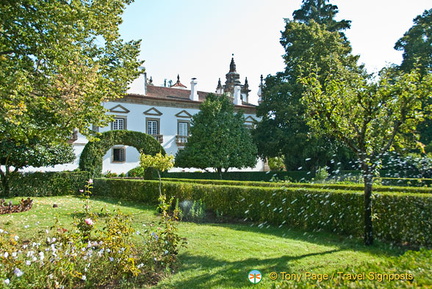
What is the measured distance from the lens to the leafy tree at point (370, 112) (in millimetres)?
6719

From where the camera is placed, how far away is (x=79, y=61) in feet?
30.9

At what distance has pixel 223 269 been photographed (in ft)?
16.8

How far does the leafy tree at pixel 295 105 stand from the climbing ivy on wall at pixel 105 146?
401 inches

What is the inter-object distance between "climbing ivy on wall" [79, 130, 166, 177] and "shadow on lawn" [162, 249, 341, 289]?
15.8 metres

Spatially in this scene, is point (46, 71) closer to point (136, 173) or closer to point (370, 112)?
point (370, 112)

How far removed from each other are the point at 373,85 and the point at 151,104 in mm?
28132

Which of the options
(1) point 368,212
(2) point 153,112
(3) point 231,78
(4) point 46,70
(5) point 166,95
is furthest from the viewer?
(3) point 231,78

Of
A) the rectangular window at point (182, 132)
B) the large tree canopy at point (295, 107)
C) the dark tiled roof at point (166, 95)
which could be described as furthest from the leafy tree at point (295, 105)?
the dark tiled roof at point (166, 95)

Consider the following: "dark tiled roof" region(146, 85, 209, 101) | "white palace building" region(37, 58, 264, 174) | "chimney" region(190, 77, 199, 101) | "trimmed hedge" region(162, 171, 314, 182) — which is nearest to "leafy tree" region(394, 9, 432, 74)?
"trimmed hedge" region(162, 171, 314, 182)

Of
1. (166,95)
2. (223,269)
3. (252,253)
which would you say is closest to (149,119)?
(166,95)

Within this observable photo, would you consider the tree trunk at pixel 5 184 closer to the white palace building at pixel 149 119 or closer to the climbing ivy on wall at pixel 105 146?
the climbing ivy on wall at pixel 105 146

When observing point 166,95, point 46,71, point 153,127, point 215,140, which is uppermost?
point 166,95

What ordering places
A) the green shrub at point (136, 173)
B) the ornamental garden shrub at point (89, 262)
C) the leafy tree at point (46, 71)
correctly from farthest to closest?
the green shrub at point (136, 173)
the leafy tree at point (46, 71)
the ornamental garden shrub at point (89, 262)

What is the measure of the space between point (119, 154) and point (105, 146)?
34.6 ft
